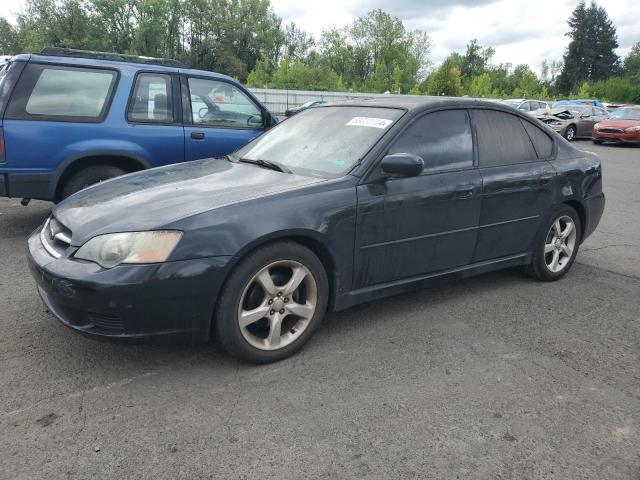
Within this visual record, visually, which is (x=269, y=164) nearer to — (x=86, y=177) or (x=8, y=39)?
(x=86, y=177)

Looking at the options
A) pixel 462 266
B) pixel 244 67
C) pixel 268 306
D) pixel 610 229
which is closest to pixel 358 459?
pixel 268 306

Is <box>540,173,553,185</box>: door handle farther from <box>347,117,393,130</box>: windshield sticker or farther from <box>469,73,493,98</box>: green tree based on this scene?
<box>469,73,493,98</box>: green tree

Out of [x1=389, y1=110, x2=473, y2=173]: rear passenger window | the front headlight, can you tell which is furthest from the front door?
the front headlight

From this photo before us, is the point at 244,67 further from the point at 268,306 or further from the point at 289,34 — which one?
the point at 268,306

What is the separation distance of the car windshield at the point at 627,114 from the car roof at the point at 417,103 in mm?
19587

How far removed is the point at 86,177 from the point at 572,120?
21.7m

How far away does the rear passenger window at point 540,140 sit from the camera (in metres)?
4.52

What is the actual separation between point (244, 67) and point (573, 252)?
70.8 m

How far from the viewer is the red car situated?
19.5 meters

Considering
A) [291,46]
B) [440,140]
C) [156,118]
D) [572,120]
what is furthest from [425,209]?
[291,46]

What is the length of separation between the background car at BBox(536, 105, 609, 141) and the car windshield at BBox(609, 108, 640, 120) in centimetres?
80

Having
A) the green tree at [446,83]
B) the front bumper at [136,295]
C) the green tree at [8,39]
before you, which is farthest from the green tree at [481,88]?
the green tree at [8,39]

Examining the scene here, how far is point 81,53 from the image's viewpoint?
582cm

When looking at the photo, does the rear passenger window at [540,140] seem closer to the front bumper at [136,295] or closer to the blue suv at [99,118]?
the front bumper at [136,295]
